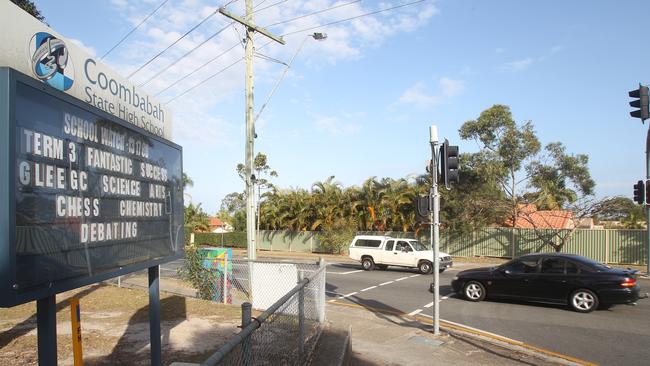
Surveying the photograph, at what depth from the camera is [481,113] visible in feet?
107

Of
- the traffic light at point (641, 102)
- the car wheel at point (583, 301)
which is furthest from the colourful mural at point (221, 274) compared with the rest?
the traffic light at point (641, 102)

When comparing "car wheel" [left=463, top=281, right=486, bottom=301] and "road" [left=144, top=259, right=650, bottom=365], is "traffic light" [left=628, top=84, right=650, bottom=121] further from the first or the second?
"car wheel" [left=463, top=281, right=486, bottom=301]

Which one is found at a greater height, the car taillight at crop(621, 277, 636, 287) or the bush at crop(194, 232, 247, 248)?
the car taillight at crop(621, 277, 636, 287)

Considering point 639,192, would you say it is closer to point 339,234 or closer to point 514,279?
point 514,279

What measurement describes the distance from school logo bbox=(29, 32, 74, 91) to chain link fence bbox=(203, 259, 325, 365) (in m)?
2.48

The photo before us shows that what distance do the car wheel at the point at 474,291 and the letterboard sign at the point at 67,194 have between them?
10454 mm

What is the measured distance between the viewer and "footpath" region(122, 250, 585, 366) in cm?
766

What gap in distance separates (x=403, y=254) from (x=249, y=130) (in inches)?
424

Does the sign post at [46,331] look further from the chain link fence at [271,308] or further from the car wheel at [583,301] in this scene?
the car wheel at [583,301]

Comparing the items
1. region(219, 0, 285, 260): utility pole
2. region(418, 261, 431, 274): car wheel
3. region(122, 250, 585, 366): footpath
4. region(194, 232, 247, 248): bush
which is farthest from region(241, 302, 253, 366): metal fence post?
region(194, 232, 247, 248): bush

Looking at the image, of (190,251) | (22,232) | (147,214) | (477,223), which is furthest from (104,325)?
(477,223)

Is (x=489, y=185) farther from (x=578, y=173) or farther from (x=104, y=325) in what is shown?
(x=104, y=325)

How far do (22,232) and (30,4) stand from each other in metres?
7.87

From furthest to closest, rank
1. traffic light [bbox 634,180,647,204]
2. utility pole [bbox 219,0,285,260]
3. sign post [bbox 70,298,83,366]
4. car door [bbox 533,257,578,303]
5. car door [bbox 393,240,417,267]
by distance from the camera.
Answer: car door [bbox 393,240,417,267], traffic light [bbox 634,180,647,204], utility pole [bbox 219,0,285,260], car door [bbox 533,257,578,303], sign post [bbox 70,298,83,366]
